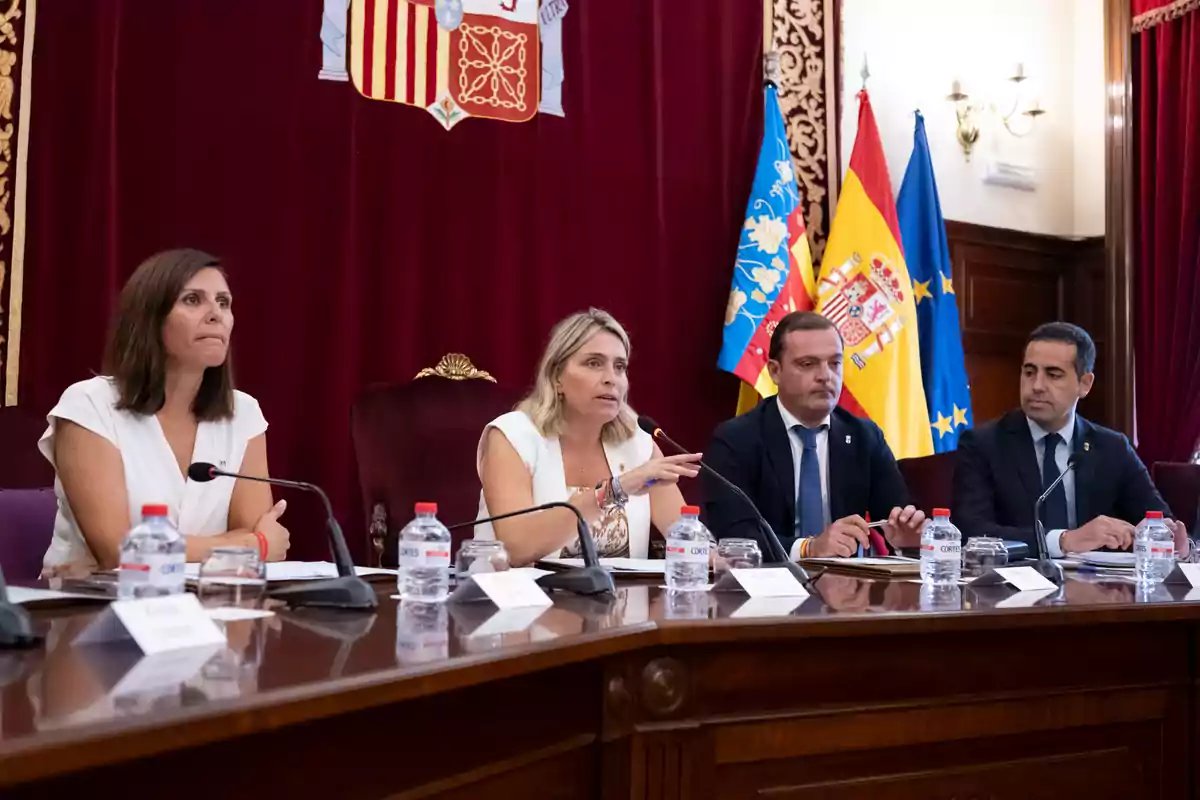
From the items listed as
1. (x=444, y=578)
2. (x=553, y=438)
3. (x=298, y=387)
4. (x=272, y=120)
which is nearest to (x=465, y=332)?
(x=298, y=387)

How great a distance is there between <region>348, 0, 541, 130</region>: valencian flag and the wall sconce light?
1956mm

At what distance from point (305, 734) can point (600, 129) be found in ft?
11.0

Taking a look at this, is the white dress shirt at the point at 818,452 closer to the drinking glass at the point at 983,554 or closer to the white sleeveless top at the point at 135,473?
the drinking glass at the point at 983,554

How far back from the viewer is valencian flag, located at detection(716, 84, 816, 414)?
423 centimetres

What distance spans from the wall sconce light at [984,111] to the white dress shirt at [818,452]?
8.18ft

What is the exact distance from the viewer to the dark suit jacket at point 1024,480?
310cm

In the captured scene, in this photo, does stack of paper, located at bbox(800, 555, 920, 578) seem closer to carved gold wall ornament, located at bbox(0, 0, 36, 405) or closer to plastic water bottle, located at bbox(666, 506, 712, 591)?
plastic water bottle, located at bbox(666, 506, 712, 591)

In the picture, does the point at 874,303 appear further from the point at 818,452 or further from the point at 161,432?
the point at 161,432

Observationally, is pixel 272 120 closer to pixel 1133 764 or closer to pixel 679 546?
pixel 679 546

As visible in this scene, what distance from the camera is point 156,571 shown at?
4.58 ft

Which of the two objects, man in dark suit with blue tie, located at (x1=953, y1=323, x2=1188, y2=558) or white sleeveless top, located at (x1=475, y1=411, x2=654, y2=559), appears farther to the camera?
man in dark suit with blue tie, located at (x1=953, y1=323, x2=1188, y2=558)

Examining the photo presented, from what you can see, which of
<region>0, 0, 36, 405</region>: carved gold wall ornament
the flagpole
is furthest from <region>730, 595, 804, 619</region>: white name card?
the flagpole

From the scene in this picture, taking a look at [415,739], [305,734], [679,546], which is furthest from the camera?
[679,546]

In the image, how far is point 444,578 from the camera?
1.71 meters
